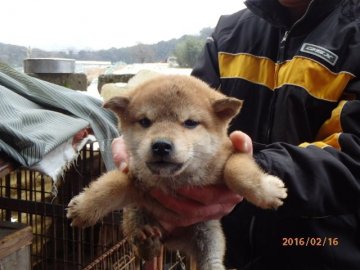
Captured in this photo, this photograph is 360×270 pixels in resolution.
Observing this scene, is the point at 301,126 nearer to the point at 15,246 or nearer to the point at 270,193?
the point at 270,193

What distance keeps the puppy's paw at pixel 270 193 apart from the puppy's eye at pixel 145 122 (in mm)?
512

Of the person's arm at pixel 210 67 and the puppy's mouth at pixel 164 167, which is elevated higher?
the person's arm at pixel 210 67

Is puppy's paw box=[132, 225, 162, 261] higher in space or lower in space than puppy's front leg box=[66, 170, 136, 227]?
lower

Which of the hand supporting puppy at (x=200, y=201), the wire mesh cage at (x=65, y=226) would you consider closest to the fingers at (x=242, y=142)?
the hand supporting puppy at (x=200, y=201)

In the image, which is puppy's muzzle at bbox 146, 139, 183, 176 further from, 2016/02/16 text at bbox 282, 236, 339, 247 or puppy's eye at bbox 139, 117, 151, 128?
2016/02/16 text at bbox 282, 236, 339, 247

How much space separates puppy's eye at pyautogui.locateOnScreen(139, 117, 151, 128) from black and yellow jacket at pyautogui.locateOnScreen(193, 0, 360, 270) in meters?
0.45

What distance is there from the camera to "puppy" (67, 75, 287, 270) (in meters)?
1.60

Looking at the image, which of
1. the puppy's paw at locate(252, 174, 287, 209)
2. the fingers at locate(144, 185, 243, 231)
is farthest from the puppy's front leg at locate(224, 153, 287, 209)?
the fingers at locate(144, 185, 243, 231)

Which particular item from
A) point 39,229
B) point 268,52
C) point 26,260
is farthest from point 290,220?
point 39,229

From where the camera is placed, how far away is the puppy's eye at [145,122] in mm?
1730

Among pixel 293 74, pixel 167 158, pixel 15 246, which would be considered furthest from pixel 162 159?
pixel 15 246

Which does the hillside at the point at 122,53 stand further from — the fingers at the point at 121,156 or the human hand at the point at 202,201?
the human hand at the point at 202,201

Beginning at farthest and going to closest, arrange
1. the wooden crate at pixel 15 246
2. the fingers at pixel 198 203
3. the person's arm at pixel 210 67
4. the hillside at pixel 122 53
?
the hillside at pixel 122 53
the wooden crate at pixel 15 246
the person's arm at pixel 210 67
the fingers at pixel 198 203

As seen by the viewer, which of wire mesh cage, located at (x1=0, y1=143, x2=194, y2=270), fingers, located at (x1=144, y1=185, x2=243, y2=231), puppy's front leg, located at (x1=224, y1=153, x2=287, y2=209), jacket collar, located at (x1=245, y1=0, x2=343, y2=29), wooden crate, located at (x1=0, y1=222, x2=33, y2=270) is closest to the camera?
puppy's front leg, located at (x1=224, y1=153, x2=287, y2=209)
